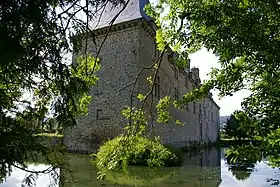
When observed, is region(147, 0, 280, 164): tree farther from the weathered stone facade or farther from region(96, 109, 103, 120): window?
region(96, 109, 103, 120): window

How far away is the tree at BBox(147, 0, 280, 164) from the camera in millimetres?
3373

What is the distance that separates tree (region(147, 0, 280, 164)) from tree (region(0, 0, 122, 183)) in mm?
1634

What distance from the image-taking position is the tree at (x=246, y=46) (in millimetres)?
3373

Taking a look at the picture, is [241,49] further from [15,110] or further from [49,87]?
[15,110]

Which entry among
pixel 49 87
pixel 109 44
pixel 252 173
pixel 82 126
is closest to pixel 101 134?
pixel 82 126

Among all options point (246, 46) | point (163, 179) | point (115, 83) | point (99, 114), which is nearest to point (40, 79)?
point (246, 46)

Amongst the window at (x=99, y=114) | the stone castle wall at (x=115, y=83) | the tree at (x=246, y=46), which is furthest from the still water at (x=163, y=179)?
the window at (x=99, y=114)

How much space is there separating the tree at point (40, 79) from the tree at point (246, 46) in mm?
1634

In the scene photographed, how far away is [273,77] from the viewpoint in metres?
3.55

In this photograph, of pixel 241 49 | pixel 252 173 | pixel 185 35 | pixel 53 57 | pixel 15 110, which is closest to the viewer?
pixel 53 57

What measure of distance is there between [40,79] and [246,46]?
2236 millimetres

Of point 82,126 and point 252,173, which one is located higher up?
point 82,126

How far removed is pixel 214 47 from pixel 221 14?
1.37ft

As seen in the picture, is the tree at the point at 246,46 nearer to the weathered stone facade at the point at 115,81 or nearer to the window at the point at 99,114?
the weathered stone facade at the point at 115,81
